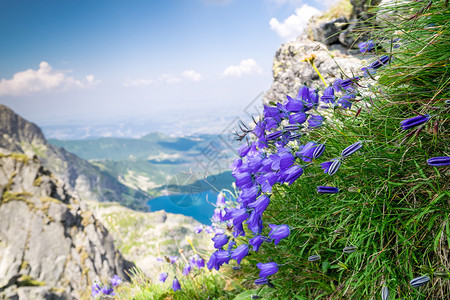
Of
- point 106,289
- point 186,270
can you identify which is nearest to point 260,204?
point 186,270

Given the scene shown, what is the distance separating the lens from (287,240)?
7.48 feet

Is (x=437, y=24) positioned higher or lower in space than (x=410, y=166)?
higher

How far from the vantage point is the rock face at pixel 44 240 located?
116 ft

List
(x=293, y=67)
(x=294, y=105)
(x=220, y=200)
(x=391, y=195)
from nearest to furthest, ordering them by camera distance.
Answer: (x=391, y=195)
(x=294, y=105)
(x=220, y=200)
(x=293, y=67)

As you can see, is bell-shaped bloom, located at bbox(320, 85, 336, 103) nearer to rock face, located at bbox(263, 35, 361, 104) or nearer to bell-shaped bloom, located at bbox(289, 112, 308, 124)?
bell-shaped bloom, located at bbox(289, 112, 308, 124)

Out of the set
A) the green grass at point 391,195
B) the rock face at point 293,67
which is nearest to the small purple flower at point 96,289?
the green grass at point 391,195

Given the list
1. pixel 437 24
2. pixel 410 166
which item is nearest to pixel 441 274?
pixel 410 166

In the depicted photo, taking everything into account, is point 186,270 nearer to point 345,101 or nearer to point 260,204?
point 260,204

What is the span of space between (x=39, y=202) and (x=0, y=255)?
10.4 meters

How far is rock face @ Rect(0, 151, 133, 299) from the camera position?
35.3m

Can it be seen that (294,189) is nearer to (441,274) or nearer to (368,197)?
(368,197)

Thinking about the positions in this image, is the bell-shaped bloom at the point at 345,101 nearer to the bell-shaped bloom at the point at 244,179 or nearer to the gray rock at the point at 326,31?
the bell-shaped bloom at the point at 244,179

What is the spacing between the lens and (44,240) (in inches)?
1722

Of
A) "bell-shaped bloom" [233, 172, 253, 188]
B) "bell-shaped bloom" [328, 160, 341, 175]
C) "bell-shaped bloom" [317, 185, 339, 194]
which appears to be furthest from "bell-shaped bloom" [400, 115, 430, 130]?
"bell-shaped bloom" [233, 172, 253, 188]
